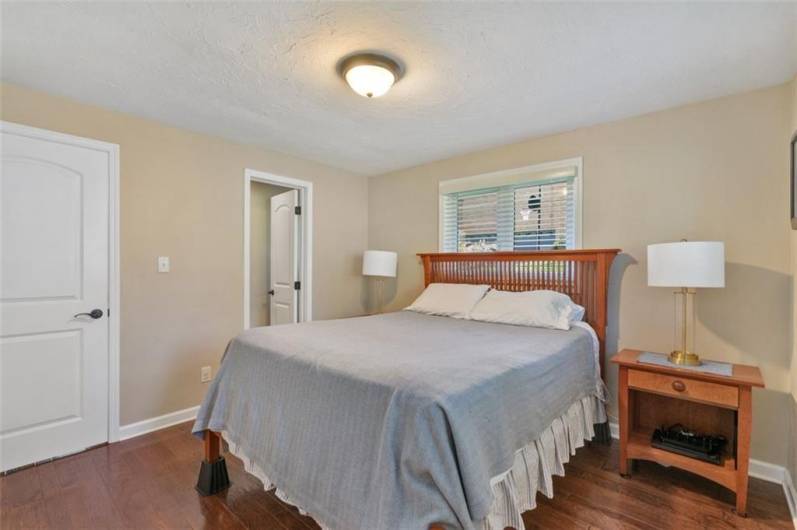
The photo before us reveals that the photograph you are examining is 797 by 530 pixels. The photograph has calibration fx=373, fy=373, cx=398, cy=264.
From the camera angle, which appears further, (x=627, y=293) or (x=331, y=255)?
(x=331, y=255)

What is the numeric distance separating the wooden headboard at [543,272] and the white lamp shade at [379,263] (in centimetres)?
39

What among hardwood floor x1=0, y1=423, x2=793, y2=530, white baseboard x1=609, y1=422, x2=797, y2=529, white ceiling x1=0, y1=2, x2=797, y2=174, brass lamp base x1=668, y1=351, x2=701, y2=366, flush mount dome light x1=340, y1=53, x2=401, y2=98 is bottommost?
hardwood floor x1=0, y1=423, x2=793, y2=530

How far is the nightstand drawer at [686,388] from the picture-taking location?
194 centimetres

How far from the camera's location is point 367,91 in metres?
2.04

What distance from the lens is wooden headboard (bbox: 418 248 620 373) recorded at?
2680 millimetres

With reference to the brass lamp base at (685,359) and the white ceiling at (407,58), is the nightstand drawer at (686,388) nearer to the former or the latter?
the brass lamp base at (685,359)

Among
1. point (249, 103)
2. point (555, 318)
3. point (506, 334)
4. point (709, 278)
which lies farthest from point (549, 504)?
point (249, 103)

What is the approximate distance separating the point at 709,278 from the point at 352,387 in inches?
78.6

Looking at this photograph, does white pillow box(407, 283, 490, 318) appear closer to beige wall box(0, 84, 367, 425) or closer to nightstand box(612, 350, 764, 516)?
nightstand box(612, 350, 764, 516)

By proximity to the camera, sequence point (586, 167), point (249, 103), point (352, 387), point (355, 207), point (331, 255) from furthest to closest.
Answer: point (355, 207) < point (331, 255) < point (586, 167) < point (249, 103) < point (352, 387)

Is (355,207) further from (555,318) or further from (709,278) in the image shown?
(709,278)

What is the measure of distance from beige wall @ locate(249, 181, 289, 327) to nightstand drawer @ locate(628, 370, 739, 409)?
388 centimetres

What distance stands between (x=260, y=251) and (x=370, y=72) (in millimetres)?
3318

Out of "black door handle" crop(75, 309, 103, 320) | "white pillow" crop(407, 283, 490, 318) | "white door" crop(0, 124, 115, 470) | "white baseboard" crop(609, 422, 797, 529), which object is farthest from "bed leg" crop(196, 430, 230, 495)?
"white baseboard" crop(609, 422, 797, 529)
